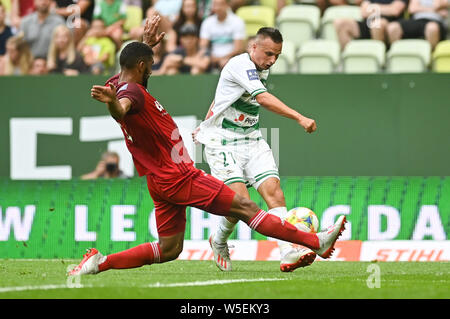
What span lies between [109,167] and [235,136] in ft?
16.7

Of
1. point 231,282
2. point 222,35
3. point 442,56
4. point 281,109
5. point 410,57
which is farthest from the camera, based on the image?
point 222,35

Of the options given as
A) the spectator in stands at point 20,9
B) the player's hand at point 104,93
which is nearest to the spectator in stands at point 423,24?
the spectator in stands at point 20,9

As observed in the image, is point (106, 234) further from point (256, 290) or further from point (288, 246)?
point (256, 290)

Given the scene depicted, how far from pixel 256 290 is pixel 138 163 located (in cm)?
176

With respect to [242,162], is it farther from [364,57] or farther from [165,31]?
[165,31]

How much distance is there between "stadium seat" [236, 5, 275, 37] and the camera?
15.7m

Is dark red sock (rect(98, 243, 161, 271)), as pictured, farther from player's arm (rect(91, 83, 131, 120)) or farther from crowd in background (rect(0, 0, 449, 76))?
crowd in background (rect(0, 0, 449, 76))

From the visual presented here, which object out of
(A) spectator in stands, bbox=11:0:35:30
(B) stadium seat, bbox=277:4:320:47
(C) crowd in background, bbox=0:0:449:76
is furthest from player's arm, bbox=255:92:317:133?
(A) spectator in stands, bbox=11:0:35:30

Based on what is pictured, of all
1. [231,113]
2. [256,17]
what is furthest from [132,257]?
[256,17]

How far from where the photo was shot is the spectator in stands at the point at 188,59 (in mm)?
14921

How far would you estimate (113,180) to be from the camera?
12570mm

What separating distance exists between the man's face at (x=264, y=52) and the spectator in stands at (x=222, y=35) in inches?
212

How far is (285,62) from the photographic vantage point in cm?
1494
